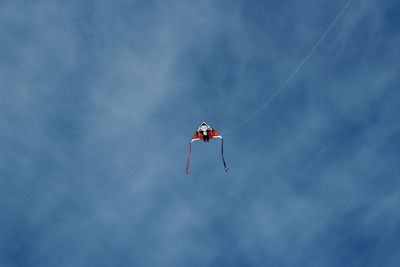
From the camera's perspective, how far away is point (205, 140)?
154ft
